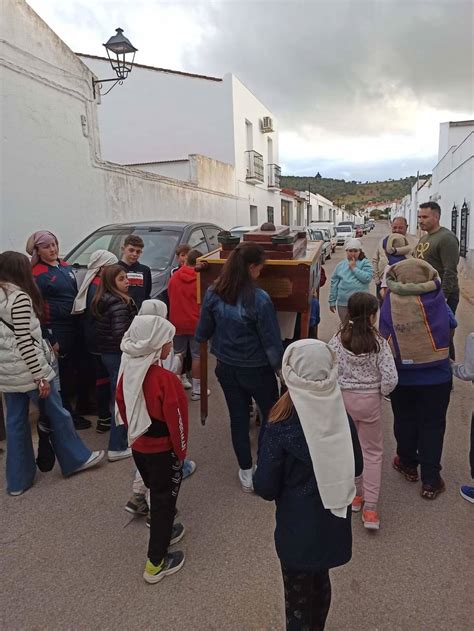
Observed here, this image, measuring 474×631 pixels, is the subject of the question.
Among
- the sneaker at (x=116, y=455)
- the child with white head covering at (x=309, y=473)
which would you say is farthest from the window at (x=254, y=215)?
the child with white head covering at (x=309, y=473)

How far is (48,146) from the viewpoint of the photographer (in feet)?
23.7

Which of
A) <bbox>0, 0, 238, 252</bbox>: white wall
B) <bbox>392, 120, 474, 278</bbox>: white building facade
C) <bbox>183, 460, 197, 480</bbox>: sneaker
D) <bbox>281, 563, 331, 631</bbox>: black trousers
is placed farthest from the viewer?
<bbox>392, 120, 474, 278</bbox>: white building facade

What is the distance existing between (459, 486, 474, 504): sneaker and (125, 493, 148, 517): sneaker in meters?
2.14

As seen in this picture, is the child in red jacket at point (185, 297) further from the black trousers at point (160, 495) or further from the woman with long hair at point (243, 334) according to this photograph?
the black trousers at point (160, 495)

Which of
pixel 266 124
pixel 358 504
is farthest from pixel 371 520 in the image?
pixel 266 124

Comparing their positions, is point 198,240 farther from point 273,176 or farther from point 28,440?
point 273,176

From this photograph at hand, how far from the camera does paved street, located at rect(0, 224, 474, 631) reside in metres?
2.19

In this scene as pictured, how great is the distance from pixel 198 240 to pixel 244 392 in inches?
147

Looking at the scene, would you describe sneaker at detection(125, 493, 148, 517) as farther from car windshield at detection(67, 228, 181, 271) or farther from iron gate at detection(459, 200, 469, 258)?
iron gate at detection(459, 200, 469, 258)

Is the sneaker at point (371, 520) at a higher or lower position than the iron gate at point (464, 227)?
lower

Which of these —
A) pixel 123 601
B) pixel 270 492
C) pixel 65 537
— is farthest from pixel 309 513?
pixel 65 537

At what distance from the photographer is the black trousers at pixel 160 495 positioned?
2385mm

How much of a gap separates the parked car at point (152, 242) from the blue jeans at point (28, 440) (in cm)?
237

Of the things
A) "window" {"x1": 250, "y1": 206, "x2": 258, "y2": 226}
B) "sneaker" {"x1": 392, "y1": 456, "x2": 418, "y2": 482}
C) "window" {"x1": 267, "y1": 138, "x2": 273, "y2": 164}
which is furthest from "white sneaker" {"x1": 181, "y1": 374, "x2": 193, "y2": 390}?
"window" {"x1": 267, "y1": 138, "x2": 273, "y2": 164}
